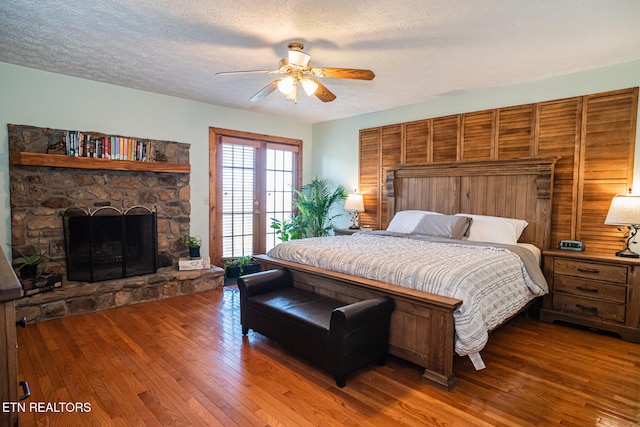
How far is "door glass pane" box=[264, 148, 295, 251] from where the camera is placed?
5971 mm

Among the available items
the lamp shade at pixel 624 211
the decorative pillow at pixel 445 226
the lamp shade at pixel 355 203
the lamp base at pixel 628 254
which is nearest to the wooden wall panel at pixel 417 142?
the lamp shade at pixel 355 203

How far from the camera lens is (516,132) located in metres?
4.09

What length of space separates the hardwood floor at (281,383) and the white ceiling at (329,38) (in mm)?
2614

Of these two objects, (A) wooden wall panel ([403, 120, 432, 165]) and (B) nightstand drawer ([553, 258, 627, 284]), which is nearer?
(B) nightstand drawer ([553, 258, 627, 284])

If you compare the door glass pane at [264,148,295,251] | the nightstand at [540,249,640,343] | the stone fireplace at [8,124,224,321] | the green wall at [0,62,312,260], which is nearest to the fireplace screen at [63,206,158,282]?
the stone fireplace at [8,124,224,321]

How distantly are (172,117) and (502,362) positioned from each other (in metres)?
4.76

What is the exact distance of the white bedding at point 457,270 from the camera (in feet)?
7.66

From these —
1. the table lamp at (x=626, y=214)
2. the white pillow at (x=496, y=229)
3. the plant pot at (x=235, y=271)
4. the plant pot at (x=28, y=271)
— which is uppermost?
the table lamp at (x=626, y=214)

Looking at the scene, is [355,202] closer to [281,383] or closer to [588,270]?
[588,270]

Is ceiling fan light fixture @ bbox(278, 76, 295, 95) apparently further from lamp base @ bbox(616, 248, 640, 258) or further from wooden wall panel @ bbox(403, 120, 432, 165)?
lamp base @ bbox(616, 248, 640, 258)

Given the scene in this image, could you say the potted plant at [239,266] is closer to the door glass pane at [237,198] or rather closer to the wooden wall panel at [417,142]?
the door glass pane at [237,198]

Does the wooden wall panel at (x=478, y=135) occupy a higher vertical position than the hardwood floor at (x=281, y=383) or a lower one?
higher

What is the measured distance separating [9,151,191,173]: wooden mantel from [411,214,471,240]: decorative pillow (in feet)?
10.6

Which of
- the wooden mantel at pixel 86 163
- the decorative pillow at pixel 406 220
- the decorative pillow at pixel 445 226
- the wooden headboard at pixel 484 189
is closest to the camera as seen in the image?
the wooden mantel at pixel 86 163
